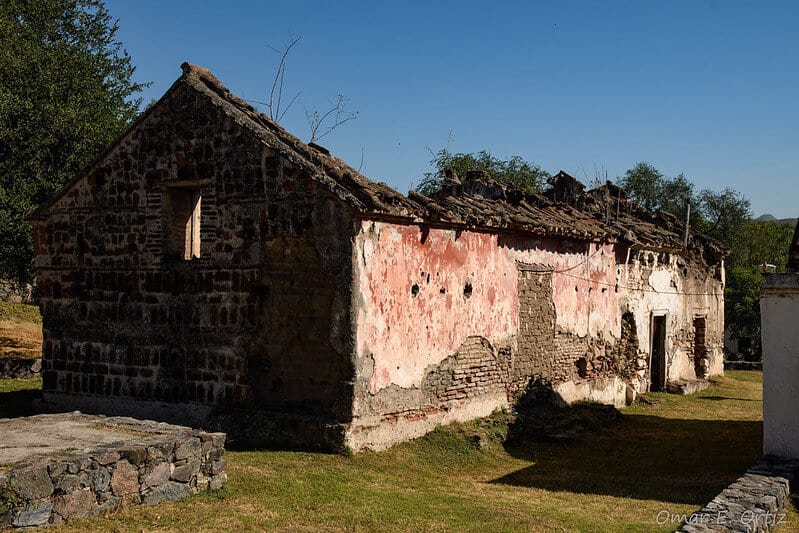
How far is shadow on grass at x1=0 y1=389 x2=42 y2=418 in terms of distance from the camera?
42.0 ft

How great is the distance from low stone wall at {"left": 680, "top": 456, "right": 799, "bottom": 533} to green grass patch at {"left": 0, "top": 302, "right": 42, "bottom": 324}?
878 inches

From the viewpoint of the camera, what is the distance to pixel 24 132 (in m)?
19.0

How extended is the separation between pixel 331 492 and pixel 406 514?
95 centimetres

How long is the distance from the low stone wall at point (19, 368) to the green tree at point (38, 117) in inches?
99.1

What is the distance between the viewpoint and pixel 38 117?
62.5ft

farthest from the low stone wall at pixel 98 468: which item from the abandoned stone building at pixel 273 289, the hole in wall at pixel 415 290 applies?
the hole in wall at pixel 415 290

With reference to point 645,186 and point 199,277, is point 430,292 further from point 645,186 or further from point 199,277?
point 645,186

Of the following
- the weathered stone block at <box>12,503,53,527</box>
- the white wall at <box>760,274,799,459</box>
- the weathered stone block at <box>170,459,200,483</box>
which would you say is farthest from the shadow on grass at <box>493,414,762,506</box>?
the weathered stone block at <box>12,503,53,527</box>

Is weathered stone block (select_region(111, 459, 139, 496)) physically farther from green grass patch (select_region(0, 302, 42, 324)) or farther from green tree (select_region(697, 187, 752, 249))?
green tree (select_region(697, 187, 752, 249))

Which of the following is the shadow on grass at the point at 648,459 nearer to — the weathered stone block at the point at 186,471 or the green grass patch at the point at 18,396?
the weathered stone block at the point at 186,471

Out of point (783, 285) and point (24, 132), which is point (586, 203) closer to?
point (783, 285)

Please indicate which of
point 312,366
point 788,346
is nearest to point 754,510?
point 788,346

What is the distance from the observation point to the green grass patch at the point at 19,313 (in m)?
24.6

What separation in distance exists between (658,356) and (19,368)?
49.5ft
